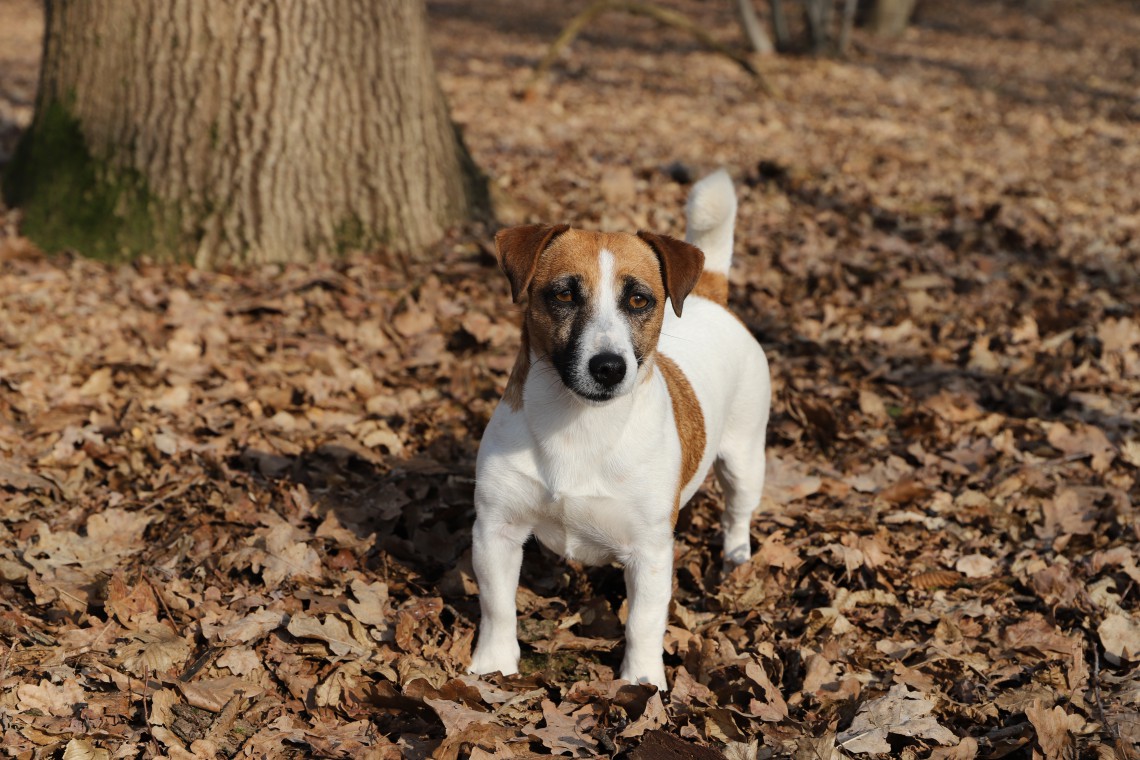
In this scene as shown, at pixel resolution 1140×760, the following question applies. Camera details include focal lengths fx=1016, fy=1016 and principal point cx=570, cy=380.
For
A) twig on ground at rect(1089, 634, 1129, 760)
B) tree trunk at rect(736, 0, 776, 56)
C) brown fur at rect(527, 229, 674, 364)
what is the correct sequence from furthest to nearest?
tree trunk at rect(736, 0, 776, 56) < brown fur at rect(527, 229, 674, 364) < twig on ground at rect(1089, 634, 1129, 760)

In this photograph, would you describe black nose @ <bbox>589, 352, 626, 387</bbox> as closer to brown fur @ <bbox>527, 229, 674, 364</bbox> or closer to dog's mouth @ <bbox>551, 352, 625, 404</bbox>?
dog's mouth @ <bbox>551, 352, 625, 404</bbox>

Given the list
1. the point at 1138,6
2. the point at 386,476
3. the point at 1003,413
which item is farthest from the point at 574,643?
the point at 1138,6

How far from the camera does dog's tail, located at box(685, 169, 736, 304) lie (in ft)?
15.9

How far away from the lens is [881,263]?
8.65 m

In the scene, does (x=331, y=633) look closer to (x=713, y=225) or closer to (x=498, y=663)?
(x=498, y=663)

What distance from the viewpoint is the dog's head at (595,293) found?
12.3ft

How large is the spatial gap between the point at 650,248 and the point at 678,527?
6.37 feet

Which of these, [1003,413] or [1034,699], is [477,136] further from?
[1034,699]

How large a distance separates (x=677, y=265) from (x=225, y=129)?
4.72m

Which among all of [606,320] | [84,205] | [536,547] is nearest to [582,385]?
[606,320]

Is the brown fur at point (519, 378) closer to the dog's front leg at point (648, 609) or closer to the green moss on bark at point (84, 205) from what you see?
the dog's front leg at point (648, 609)

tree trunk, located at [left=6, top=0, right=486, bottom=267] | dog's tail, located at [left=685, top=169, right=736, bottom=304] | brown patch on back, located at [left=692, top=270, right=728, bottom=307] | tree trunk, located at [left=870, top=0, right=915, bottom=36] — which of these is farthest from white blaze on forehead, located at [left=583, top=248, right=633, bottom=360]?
tree trunk, located at [left=870, top=0, right=915, bottom=36]

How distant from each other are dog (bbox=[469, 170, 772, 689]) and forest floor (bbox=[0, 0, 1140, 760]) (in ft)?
1.34

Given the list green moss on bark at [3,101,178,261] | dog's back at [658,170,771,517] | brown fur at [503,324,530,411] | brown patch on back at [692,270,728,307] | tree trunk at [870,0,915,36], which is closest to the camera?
brown fur at [503,324,530,411]
